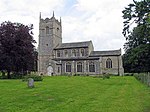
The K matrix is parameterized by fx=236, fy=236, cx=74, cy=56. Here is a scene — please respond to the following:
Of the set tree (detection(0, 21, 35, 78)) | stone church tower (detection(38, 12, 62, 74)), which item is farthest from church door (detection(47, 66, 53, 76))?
tree (detection(0, 21, 35, 78))

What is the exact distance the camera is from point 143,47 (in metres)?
19.3

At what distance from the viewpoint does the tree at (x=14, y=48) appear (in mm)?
43153

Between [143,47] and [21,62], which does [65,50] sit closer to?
[21,62]

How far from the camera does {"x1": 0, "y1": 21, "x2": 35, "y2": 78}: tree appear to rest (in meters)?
43.2

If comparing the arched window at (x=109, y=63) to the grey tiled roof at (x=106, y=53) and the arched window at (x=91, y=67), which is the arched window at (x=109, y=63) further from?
the arched window at (x=91, y=67)

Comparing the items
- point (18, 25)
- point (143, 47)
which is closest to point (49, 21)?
point (18, 25)

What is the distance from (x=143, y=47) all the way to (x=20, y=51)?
29.9m

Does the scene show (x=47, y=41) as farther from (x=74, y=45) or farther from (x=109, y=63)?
(x=109, y=63)

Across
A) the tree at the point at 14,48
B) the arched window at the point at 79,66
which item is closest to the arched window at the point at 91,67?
the arched window at the point at 79,66

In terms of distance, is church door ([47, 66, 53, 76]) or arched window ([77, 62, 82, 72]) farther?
church door ([47, 66, 53, 76])

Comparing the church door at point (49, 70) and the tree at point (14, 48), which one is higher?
the tree at point (14, 48)

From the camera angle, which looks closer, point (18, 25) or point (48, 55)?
point (18, 25)

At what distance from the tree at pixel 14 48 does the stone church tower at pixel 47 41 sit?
31.3 meters

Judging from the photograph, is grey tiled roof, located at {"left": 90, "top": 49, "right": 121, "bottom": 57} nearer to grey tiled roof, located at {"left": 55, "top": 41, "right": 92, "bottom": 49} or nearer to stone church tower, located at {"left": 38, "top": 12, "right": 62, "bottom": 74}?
grey tiled roof, located at {"left": 55, "top": 41, "right": 92, "bottom": 49}
